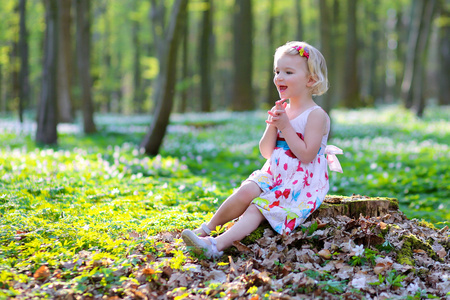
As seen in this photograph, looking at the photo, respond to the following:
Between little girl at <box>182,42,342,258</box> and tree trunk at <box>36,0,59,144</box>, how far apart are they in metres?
8.84

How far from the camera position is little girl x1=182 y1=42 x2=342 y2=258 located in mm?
3680

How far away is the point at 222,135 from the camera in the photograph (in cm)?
1418

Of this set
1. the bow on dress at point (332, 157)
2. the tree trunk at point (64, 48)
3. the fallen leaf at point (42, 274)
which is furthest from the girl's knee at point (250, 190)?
Answer: the tree trunk at point (64, 48)

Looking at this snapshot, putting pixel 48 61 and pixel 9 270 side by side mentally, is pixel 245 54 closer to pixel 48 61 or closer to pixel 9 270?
pixel 48 61

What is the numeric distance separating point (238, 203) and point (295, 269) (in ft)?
2.49

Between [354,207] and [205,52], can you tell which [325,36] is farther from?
[205,52]

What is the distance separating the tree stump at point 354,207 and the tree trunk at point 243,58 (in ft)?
59.7

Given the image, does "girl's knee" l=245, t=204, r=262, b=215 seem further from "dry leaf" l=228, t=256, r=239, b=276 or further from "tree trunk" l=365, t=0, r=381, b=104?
"tree trunk" l=365, t=0, r=381, b=104

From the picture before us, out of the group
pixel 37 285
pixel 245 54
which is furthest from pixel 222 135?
pixel 37 285

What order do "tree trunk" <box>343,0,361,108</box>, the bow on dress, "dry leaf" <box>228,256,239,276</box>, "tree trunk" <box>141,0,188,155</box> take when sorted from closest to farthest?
"dry leaf" <box>228,256,239,276</box>, the bow on dress, "tree trunk" <box>141,0,188,155</box>, "tree trunk" <box>343,0,361,108</box>

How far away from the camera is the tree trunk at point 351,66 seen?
919 inches

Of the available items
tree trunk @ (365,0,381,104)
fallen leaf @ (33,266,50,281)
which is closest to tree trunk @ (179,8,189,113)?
tree trunk @ (365,0,381,104)

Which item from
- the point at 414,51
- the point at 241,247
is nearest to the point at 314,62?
the point at 241,247

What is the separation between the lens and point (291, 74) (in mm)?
3766
